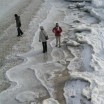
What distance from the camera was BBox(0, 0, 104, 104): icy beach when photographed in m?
11.4

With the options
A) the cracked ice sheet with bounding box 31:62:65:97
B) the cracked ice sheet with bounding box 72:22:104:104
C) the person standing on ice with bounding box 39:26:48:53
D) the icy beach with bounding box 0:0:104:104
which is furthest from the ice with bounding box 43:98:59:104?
the person standing on ice with bounding box 39:26:48:53

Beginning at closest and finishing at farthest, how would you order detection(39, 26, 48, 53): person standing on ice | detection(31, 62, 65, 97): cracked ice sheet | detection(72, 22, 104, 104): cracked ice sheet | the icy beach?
detection(72, 22, 104, 104): cracked ice sheet < the icy beach < detection(31, 62, 65, 97): cracked ice sheet < detection(39, 26, 48, 53): person standing on ice

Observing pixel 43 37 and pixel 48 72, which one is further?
pixel 43 37

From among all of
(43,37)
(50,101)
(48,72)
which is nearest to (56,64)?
(48,72)

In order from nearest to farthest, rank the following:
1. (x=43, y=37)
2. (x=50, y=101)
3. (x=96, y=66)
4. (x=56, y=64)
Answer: (x=50, y=101) < (x=96, y=66) < (x=56, y=64) < (x=43, y=37)

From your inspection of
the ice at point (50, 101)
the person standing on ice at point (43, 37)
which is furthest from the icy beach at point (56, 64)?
the person standing on ice at point (43, 37)

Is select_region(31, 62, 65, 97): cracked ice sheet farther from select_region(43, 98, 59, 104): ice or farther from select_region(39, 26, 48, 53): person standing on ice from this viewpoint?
select_region(39, 26, 48, 53): person standing on ice

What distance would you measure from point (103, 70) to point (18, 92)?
12.1 ft

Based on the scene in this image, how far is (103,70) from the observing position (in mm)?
12820

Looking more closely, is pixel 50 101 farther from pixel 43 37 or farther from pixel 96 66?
pixel 43 37

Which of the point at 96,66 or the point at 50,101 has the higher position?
the point at 96,66

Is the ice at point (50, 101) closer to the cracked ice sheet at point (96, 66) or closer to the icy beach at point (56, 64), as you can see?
the icy beach at point (56, 64)

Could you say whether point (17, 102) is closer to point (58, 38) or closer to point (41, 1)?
point (58, 38)

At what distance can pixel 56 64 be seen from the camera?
1422 centimetres
